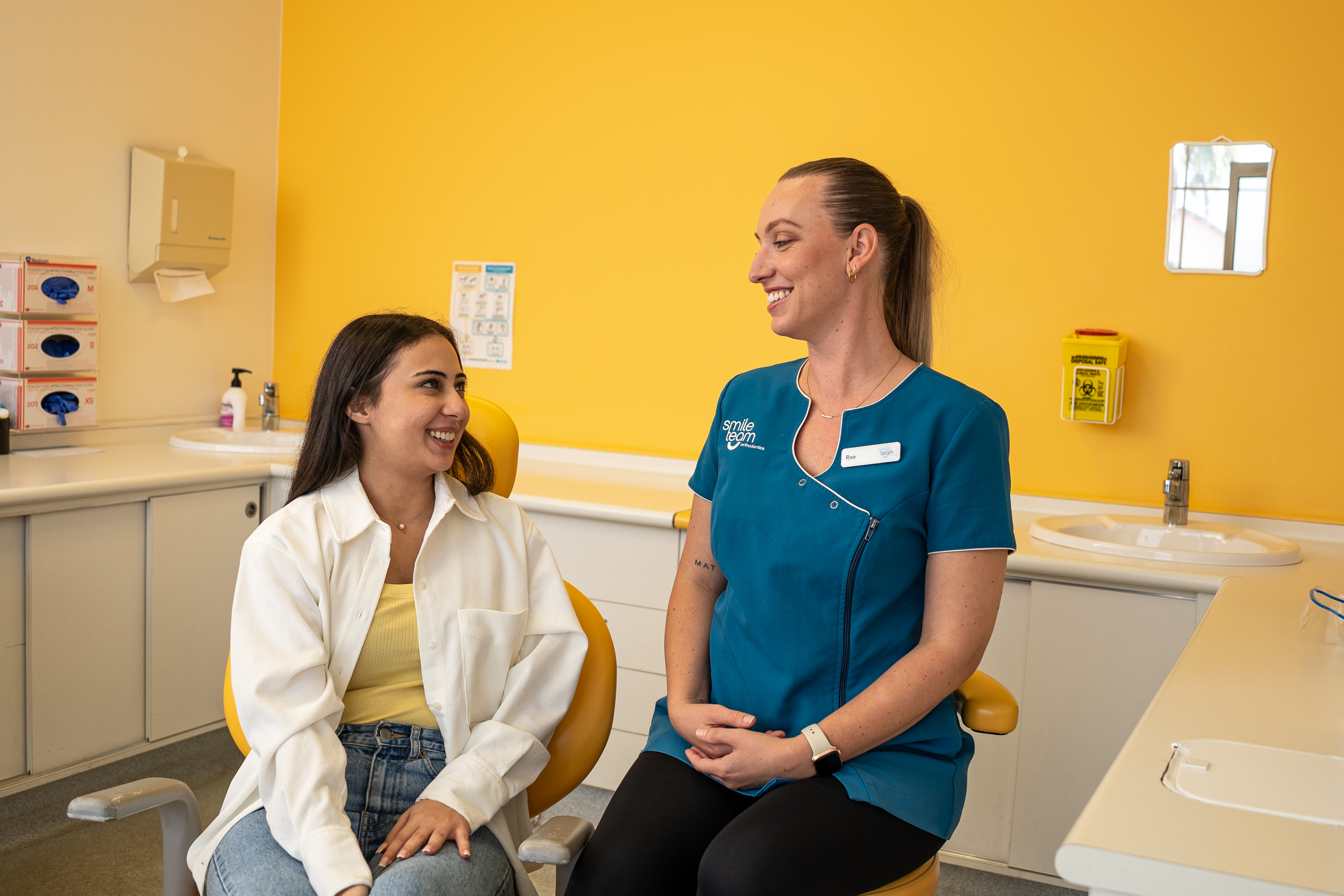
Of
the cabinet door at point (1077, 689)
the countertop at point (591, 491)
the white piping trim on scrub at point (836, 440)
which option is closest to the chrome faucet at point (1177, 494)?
the countertop at point (591, 491)

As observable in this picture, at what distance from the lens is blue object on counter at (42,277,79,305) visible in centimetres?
289

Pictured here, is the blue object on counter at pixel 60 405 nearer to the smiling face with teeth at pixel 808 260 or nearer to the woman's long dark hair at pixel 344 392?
the woman's long dark hair at pixel 344 392

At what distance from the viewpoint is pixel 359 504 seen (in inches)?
60.4

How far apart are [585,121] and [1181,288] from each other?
1.65 meters

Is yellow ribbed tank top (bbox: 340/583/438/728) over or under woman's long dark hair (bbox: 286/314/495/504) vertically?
under

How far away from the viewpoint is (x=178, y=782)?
51.7 inches

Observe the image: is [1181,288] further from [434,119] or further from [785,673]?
[434,119]

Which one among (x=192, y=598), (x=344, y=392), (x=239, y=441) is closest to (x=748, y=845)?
(x=344, y=392)

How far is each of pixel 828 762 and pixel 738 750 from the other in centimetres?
12

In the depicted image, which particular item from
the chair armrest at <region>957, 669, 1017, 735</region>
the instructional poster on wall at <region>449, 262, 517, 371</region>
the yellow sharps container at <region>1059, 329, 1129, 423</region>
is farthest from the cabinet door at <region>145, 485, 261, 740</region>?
the yellow sharps container at <region>1059, 329, 1129, 423</region>

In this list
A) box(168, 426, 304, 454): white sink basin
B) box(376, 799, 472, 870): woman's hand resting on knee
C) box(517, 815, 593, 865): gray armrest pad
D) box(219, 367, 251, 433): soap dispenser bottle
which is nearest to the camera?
box(517, 815, 593, 865): gray armrest pad

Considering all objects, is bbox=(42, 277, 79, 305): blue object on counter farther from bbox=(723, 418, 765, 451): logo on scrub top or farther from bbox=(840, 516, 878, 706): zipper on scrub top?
bbox=(840, 516, 878, 706): zipper on scrub top

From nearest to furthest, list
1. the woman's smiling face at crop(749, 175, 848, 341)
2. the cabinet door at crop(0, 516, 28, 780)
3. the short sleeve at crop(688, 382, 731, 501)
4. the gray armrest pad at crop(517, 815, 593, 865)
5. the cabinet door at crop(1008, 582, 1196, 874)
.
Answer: the gray armrest pad at crop(517, 815, 593, 865), the woman's smiling face at crop(749, 175, 848, 341), the short sleeve at crop(688, 382, 731, 501), the cabinet door at crop(1008, 582, 1196, 874), the cabinet door at crop(0, 516, 28, 780)

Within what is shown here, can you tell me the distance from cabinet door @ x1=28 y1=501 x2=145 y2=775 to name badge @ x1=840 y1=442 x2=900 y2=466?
→ 1880 mm
